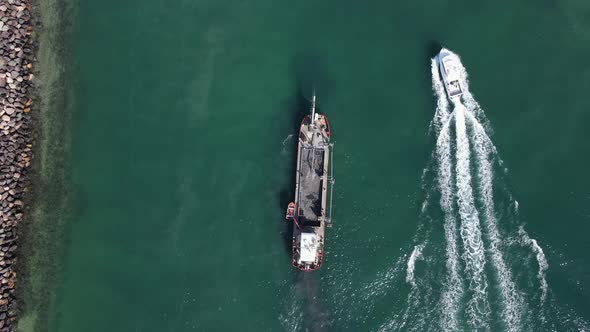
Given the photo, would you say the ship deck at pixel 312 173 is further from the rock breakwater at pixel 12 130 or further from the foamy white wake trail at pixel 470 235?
the rock breakwater at pixel 12 130

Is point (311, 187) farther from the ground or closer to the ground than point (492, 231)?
farther from the ground

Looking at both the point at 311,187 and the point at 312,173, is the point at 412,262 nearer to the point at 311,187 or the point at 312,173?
the point at 311,187

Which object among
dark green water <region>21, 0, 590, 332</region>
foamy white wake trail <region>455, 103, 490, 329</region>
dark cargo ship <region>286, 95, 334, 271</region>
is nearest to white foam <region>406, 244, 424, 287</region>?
dark green water <region>21, 0, 590, 332</region>

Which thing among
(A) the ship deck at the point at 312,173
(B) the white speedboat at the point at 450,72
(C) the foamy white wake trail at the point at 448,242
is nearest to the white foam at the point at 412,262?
(C) the foamy white wake trail at the point at 448,242

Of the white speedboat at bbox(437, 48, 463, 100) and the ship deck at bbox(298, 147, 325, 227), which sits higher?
the white speedboat at bbox(437, 48, 463, 100)

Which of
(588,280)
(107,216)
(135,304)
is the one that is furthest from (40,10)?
(588,280)

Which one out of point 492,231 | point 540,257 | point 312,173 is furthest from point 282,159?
point 540,257

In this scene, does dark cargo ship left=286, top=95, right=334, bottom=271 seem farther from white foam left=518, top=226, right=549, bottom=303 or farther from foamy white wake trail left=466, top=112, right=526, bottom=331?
A: white foam left=518, top=226, right=549, bottom=303
